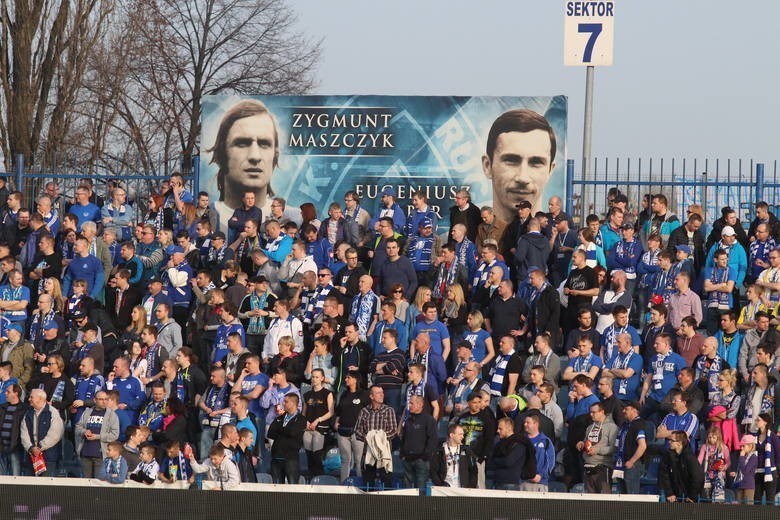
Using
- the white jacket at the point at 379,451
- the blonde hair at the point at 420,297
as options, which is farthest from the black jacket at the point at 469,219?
the white jacket at the point at 379,451

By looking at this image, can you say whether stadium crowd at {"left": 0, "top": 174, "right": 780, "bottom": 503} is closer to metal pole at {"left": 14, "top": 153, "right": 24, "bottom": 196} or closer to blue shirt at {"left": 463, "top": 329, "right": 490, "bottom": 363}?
blue shirt at {"left": 463, "top": 329, "right": 490, "bottom": 363}

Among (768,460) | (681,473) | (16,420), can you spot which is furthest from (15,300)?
(768,460)

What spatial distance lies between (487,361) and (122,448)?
4.14 m

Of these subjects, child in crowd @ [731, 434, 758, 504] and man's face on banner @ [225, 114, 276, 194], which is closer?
child in crowd @ [731, 434, 758, 504]

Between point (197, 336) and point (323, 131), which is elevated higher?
point (323, 131)

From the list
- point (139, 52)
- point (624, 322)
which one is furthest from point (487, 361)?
point (139, 52)

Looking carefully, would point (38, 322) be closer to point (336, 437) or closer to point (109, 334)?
point (109, 334)

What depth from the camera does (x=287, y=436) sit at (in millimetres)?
17000

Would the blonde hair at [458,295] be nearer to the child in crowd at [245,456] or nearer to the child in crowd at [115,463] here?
the child in crowd at [245,456]

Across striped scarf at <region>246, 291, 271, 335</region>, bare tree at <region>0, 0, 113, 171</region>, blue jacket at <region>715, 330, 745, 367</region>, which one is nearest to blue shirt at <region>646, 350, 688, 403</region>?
blue jacket at <region>715, 330, 745, 367</region>

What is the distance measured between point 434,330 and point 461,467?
2527 mm

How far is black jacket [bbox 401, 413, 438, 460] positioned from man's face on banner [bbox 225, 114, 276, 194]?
7283 mm

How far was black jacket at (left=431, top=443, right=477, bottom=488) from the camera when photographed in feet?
52.5

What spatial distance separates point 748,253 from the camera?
1980 centimetres
